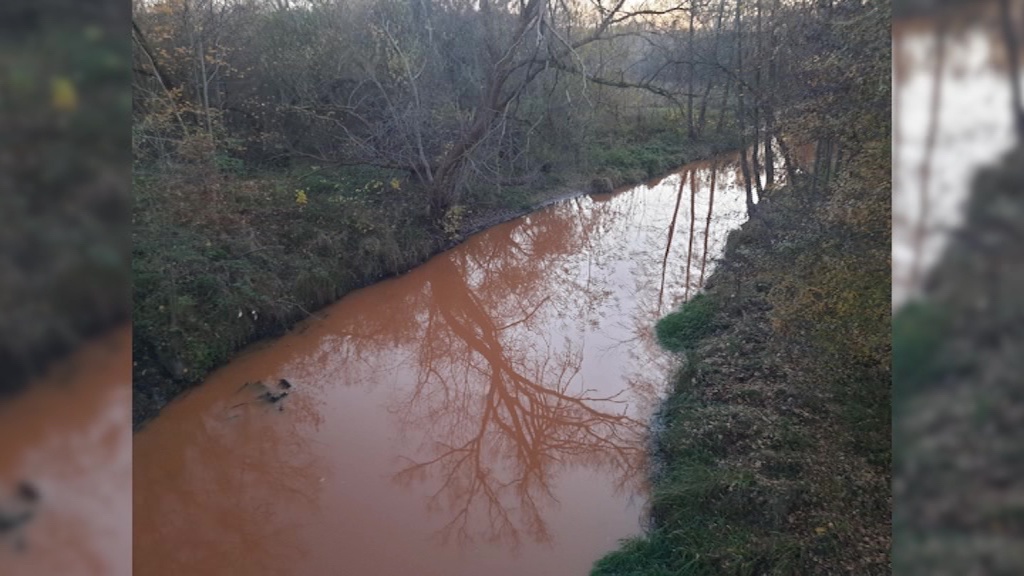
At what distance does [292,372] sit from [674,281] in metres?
5.64

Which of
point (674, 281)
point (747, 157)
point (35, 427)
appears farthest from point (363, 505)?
point (747, 157)

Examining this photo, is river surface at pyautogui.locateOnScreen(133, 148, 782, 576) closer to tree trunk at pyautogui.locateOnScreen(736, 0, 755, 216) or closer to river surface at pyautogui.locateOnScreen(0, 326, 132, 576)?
tree trunk at pyautogui.locateOnScreen(736, 0, 755, 216)

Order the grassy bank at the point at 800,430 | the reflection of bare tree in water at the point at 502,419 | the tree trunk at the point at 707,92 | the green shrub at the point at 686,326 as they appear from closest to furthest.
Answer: the grassy bank at the point at 800,430
the reflection of bare tree in water at the point at 502,419
the green shrub at the point at 686,326
the tree trunk at the point at 707,92

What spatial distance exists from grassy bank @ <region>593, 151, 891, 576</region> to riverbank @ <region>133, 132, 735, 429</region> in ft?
14.8

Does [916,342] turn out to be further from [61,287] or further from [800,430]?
[800,430]

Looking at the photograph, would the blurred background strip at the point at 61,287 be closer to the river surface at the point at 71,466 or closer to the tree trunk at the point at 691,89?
the river surface at the point at 71,466

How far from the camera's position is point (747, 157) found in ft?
31.6

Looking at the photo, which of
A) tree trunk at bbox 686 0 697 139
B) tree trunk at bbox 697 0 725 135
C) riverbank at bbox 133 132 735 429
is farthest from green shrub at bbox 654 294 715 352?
tree trunk at bbox 697 0 725 135

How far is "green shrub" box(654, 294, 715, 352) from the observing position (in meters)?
7.81

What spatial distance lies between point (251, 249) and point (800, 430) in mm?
6348

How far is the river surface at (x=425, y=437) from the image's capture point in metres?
4.86

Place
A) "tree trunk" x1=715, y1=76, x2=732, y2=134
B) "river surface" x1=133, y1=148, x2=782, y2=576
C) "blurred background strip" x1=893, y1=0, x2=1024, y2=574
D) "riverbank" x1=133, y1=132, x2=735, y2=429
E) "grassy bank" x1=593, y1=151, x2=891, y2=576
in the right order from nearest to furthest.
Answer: "blurred background strip" x1=893, y1=0, x2=1024, y2=574, "grassy bank" x1=593, y1=151, x2=891, y2=576, "river surface" x1=133, y1=148, x2=782, y2=576, "riverbank" x1=133, y1=132, x2=735, y2=429, "tree trunk" x1=715, y1=76, x2=732, y2=134

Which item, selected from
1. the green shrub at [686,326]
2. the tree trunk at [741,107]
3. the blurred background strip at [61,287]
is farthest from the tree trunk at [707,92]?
the blurred background strip at [61,287]

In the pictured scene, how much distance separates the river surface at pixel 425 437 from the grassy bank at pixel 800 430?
468mm
